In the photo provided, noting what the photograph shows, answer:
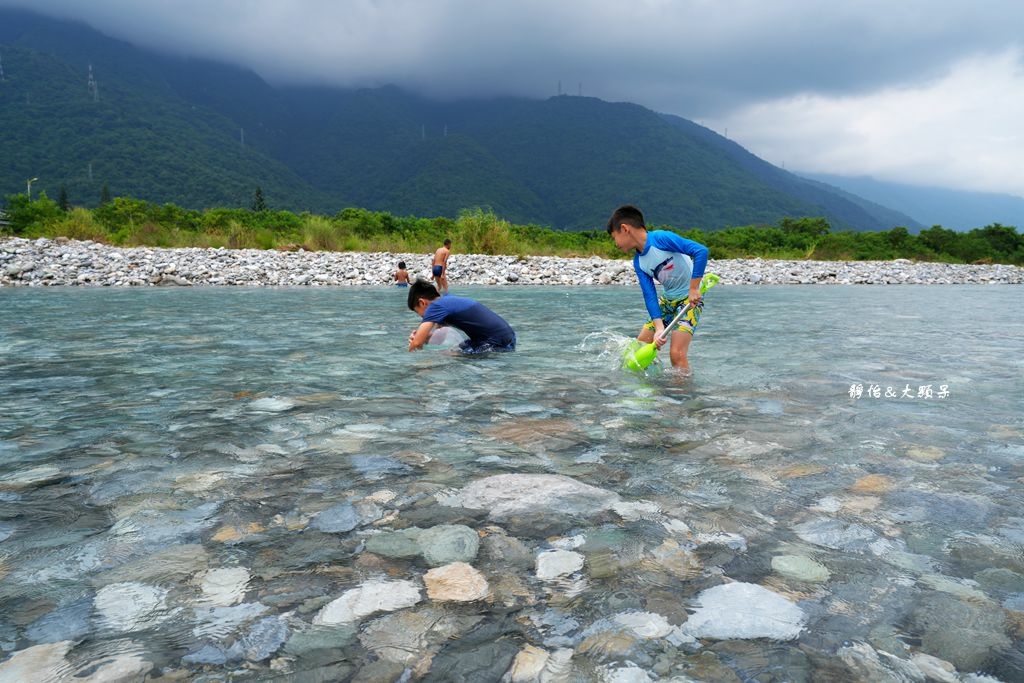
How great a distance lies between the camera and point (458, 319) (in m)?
8.20

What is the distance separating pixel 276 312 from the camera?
45.5ft

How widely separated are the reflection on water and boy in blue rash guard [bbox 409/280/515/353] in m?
1.51

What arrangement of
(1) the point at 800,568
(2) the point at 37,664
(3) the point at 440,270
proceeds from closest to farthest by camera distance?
(2) the point at 37,664
(1) the point at 800,568
(3) the point at 440,270

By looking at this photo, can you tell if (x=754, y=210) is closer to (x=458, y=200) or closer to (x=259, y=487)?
(x=458, y=200)

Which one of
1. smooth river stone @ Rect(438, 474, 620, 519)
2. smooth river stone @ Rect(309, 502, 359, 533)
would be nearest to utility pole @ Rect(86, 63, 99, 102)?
smooth river stone @ Rect(309, 502, 359, 533)

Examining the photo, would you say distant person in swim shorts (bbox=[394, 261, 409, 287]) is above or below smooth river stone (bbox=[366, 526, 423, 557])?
above

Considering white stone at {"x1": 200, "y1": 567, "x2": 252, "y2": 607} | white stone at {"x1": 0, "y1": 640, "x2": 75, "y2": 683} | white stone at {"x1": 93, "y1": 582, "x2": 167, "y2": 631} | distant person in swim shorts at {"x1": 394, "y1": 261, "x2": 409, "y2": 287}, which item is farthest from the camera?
distant person in swim shorts at {"x1": 394, "y1": 261, "x2": 409, "y2": 287}

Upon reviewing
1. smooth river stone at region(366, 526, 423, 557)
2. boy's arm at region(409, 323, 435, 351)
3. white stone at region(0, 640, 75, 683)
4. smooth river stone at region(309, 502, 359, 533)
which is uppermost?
boy's arm at region(409, 323, 435, 351)

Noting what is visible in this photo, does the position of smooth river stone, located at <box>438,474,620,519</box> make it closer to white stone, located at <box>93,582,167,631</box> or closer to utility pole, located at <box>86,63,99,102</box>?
white stone, located at <box>93,582,167,631</box>

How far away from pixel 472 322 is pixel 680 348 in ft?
8.96

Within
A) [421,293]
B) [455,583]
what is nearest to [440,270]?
[421,293]

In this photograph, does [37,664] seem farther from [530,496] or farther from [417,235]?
[417,235]

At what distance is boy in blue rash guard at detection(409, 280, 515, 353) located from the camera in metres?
8.03

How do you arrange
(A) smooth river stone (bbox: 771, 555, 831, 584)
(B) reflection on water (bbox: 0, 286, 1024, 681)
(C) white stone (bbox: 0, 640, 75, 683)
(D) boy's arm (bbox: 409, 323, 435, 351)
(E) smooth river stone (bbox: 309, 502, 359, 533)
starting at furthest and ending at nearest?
(D) boy's arm (bbox: 409, 323, 435, 351) → (E) smooth river stone (bbox: 309, 502, 359, 533) → (A) smooth river stone (bbox: 771, 555, 831, 584) → (B) reflection on water (bbox: 0, 286, 1024, 681) → (C) white stone (bbox: 0, 640, 75, 683)
